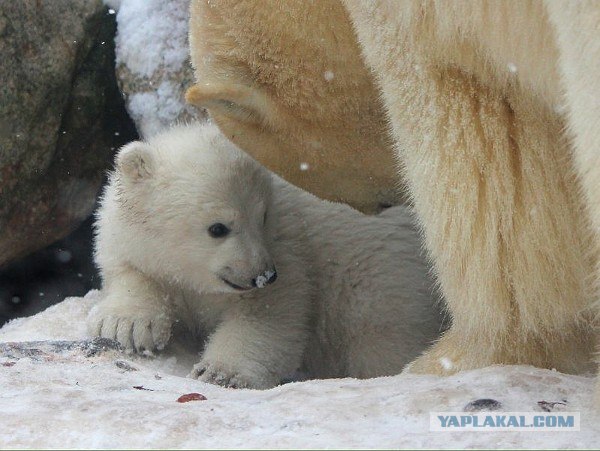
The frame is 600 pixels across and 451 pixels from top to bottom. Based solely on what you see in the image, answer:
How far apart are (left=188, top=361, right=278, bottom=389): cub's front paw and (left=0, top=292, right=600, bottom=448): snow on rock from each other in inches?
28.3

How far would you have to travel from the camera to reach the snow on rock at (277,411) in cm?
180

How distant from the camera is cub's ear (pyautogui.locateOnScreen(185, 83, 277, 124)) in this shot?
10.4 feet

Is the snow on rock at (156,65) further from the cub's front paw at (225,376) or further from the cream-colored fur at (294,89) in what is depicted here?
the cub's front paw at (225,376)

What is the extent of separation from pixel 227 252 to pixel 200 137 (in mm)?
592

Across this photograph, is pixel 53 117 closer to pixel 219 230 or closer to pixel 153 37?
pixel 153 37

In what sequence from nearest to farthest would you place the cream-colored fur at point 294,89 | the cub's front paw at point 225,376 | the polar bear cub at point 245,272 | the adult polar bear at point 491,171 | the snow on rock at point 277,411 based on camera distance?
the snow on rock at point 277,411, the adult polar bear at point 491,171, the cream-colored fur at point 294,89, the cub's front paw at point 225,376, the polar bear cub at point 245,272

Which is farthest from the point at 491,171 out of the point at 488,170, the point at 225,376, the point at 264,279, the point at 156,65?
the point at 156,65

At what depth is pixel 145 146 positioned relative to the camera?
386cm

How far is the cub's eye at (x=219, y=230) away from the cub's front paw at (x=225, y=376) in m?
0.52

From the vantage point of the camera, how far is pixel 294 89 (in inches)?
127

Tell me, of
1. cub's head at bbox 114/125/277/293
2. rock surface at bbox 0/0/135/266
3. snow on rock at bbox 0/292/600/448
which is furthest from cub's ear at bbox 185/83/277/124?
rock surface at bbox 0/0/135/266

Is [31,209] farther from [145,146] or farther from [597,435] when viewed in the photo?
[597,435]

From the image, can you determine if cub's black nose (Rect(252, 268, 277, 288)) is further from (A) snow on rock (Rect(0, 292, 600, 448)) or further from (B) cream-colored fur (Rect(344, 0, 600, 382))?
(B) cream-colored fur (Rect(344, 0, 600, 382))

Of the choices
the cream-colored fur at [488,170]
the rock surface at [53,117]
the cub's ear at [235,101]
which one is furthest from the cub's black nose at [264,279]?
the rock surface at [53,117]
